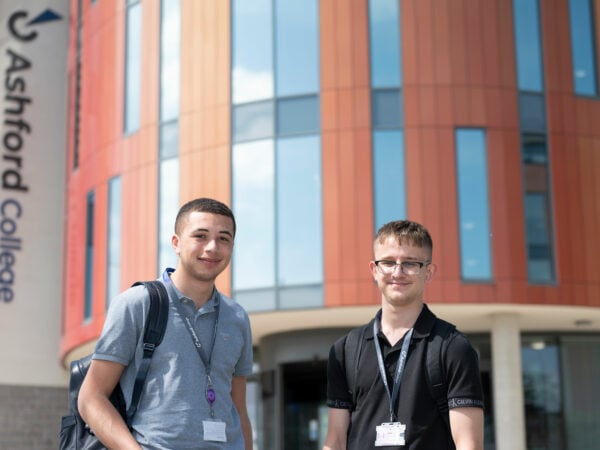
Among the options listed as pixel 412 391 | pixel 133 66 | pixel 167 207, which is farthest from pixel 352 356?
pixel 133 66

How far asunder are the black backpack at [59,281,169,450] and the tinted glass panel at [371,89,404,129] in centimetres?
1584

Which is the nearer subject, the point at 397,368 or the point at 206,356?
the point at 206,356

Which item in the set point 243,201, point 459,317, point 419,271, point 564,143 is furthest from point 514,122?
point 419,271

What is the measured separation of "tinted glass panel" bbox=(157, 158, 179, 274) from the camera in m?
21.8

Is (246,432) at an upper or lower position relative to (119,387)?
lower

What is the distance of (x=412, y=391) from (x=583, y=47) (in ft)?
58.2

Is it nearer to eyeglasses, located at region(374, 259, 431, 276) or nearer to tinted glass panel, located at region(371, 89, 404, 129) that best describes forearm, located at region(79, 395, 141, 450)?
eyeglasses, located at region(374, 259, 431, 276)

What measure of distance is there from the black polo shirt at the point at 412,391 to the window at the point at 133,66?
18.5m

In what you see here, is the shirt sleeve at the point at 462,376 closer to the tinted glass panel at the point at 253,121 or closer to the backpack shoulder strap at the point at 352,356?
the backpack shoulder strap at the point at 352,356

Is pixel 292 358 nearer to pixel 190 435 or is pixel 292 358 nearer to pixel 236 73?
pixel 236 73

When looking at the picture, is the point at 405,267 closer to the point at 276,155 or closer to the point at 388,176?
the point at 388,176

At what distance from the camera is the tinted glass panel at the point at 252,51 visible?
21219mm

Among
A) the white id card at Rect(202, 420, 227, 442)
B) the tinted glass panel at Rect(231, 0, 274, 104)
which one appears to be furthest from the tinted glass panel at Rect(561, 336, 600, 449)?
the white id card at Rect(202, 420, 227, 442)

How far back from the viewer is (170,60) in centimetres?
2242
